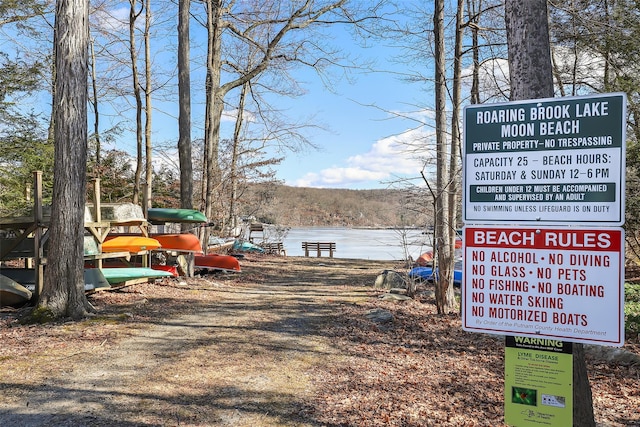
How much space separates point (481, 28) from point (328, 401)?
8.87 meters

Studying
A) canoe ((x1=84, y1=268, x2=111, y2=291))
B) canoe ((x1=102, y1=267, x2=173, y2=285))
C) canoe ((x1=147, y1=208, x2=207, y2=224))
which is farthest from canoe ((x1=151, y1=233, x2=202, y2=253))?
canoe ((x1=84, y1=268, x2=111, y2=291))

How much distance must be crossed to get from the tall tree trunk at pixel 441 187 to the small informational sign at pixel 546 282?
6398 millimetres

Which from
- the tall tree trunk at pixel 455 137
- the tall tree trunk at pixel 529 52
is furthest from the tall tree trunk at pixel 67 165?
the tall tree trunk at pixel 529 52

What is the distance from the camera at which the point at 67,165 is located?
778cm

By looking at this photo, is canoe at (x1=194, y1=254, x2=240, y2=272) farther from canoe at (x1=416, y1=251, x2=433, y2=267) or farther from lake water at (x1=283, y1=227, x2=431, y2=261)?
canoe at (x1=416, y1=251, x2=433, y2=267)

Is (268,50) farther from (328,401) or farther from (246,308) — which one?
(328,401)

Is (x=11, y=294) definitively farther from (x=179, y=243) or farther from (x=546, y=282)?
(x=546, y=282)

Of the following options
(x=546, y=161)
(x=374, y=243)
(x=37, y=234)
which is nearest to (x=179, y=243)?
(x=37, y=234)

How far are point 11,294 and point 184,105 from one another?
7.03m

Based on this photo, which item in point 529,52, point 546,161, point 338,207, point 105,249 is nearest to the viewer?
point 546,161

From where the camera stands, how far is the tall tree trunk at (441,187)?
9.51 meters

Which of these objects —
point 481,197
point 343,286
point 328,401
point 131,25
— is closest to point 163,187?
point 131,25

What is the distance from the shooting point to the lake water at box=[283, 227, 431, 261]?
35.9 feet

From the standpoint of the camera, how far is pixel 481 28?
35.0 feet
